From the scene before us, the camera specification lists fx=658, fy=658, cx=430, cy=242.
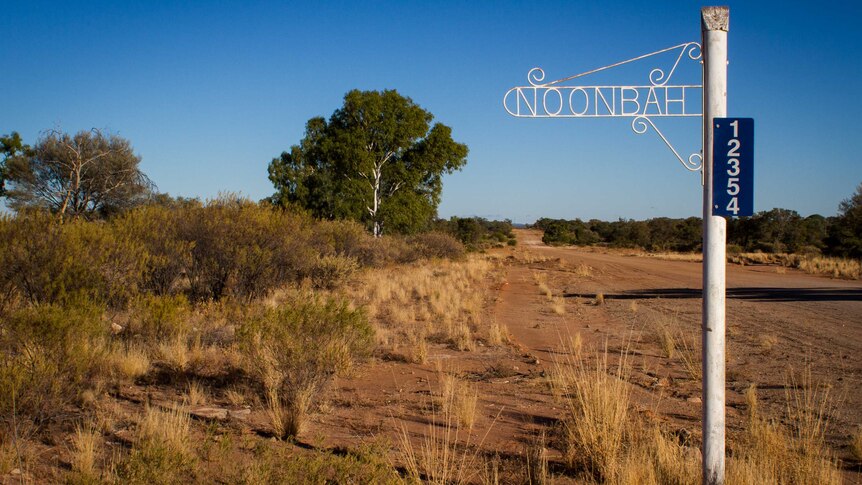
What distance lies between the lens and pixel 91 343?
27.7 feet

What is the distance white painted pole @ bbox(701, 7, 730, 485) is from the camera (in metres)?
4.26

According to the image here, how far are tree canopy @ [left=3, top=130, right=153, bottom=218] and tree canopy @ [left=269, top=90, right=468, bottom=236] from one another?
10.8m

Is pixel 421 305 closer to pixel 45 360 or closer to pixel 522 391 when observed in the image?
pixel 522 391

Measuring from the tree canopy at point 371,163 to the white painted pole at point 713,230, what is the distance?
30.6 meters

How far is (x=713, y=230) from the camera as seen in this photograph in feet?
14.0

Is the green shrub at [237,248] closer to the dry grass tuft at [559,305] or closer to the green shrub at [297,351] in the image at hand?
the green shrub at [297,351]

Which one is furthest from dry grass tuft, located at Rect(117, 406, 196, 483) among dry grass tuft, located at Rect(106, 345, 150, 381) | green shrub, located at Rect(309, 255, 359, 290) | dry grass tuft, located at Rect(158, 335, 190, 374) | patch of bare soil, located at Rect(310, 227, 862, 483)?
green shrub, located at Rect(309, 255, 359, 290)

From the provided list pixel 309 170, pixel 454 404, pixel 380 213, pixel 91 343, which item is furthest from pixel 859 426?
pixel 309 170

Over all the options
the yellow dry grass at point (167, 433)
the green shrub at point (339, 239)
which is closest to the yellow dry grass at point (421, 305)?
the green shrub at point (339, 239)

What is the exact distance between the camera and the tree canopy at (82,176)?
23562 millimetres

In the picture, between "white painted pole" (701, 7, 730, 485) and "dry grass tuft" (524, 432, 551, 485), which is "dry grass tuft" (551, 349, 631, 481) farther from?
"white painted pole" (701, 7, 730, 485)

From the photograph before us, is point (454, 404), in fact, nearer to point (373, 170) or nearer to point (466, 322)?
point (466, 322)

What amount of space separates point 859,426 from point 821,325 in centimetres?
886

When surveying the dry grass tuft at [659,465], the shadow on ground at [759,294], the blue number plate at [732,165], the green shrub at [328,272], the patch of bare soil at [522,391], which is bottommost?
the patch of bare soil at [522,391]
